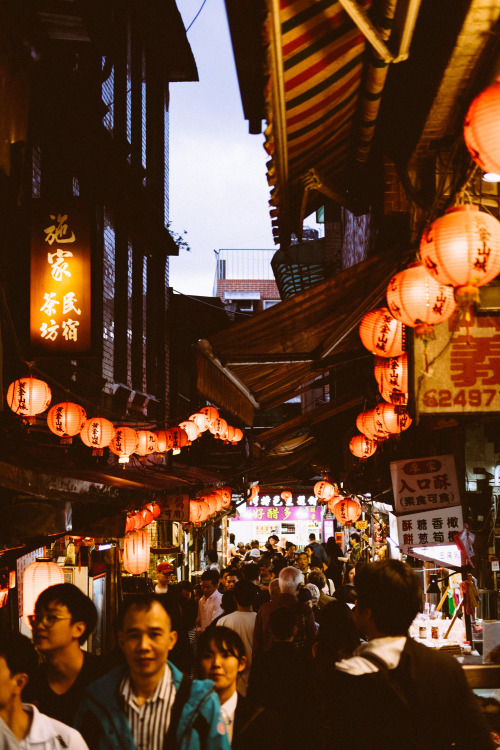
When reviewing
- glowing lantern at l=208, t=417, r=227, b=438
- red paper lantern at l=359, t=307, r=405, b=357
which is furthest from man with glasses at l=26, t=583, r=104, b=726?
glowing lantern at l=208, t=417, r=227, b=438

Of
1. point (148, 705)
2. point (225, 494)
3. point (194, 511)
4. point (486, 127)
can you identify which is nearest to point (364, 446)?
point (194, 511)

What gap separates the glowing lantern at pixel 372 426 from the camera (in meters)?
10.4

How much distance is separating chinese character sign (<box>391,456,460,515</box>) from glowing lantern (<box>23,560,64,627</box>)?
209 inches

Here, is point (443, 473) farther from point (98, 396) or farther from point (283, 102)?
point (98, 396)

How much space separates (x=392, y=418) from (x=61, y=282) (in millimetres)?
5668

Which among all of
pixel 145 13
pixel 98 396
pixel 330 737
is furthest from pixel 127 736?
pixel 145 13

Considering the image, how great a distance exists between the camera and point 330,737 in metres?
3.43

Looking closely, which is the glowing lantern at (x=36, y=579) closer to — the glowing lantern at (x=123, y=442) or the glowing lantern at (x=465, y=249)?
the glowing lantern at (x=123, y=442)

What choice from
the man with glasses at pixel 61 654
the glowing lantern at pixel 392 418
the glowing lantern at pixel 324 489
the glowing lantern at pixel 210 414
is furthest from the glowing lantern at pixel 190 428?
the man with glasses at pixel 61 654

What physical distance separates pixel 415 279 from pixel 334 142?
2.93 metres

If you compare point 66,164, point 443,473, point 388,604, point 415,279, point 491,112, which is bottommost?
point 388,604

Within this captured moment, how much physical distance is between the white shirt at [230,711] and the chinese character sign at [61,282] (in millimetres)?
7192

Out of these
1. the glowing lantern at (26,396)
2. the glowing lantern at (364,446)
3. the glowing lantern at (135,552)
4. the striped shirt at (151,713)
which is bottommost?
the striped shirt at (151,713)

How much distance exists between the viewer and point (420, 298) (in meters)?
5.70
